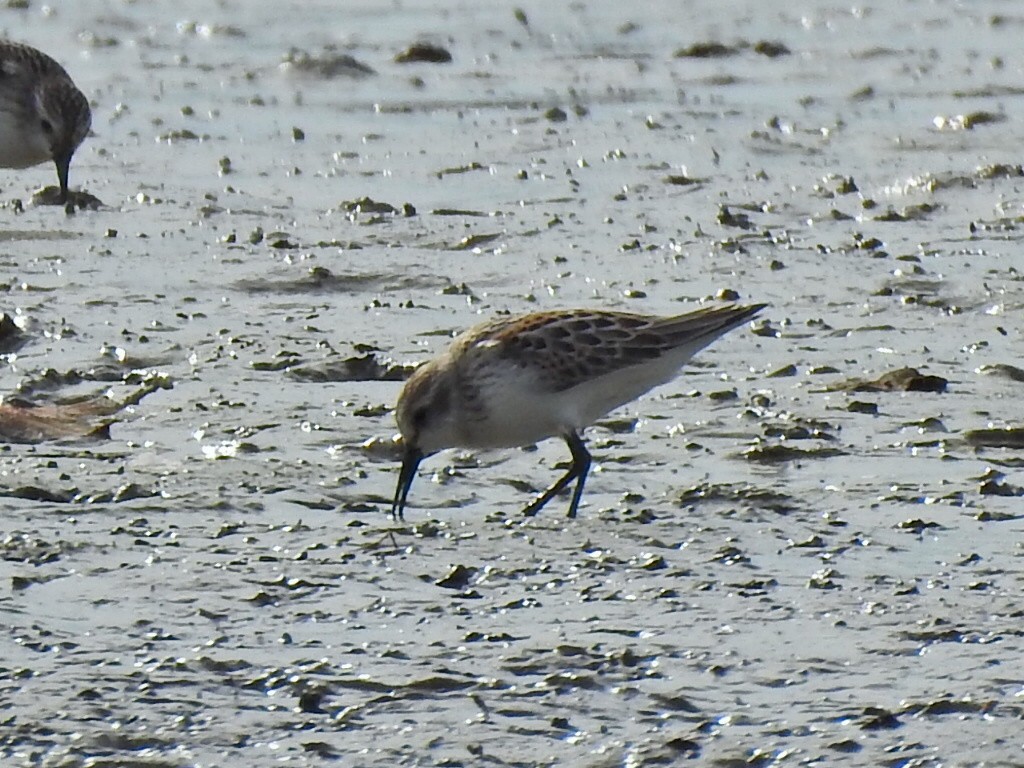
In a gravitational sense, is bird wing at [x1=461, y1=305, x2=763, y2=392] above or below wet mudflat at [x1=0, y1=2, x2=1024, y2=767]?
above

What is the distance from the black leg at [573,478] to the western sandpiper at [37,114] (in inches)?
171

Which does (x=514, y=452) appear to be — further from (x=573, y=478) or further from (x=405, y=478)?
(x=405, y=478)

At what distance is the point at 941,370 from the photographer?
816cm

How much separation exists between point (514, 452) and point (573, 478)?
0.70 m

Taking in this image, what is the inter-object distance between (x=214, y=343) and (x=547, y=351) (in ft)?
5.79

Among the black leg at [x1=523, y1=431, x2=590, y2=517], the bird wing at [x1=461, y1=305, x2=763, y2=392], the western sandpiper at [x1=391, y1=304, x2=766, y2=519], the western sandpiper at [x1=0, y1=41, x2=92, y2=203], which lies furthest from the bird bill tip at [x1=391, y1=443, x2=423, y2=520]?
the western sandpiper at [x1=0, y1=41, x2=92, y2=203]

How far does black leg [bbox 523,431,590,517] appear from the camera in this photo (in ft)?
22.0

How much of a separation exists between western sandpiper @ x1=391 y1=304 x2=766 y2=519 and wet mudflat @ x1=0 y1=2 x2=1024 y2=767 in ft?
0.57

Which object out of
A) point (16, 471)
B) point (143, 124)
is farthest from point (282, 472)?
point (143, 124)

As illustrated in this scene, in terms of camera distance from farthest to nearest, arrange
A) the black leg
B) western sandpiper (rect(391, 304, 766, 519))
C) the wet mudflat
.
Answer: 1. western sandpiper (rect(391, 304, 766, 519))
2. the black leg
3. the wet mudflat

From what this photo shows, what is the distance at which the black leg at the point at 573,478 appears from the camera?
6703 mm

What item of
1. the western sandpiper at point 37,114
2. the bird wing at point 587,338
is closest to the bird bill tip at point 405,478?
the bird wing at point 587,338

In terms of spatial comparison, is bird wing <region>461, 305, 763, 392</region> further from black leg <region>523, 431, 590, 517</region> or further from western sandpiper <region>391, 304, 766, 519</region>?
black leg <region>523, 431, 590, 517</region>

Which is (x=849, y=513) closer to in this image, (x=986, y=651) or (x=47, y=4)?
(x=986, y=651)
